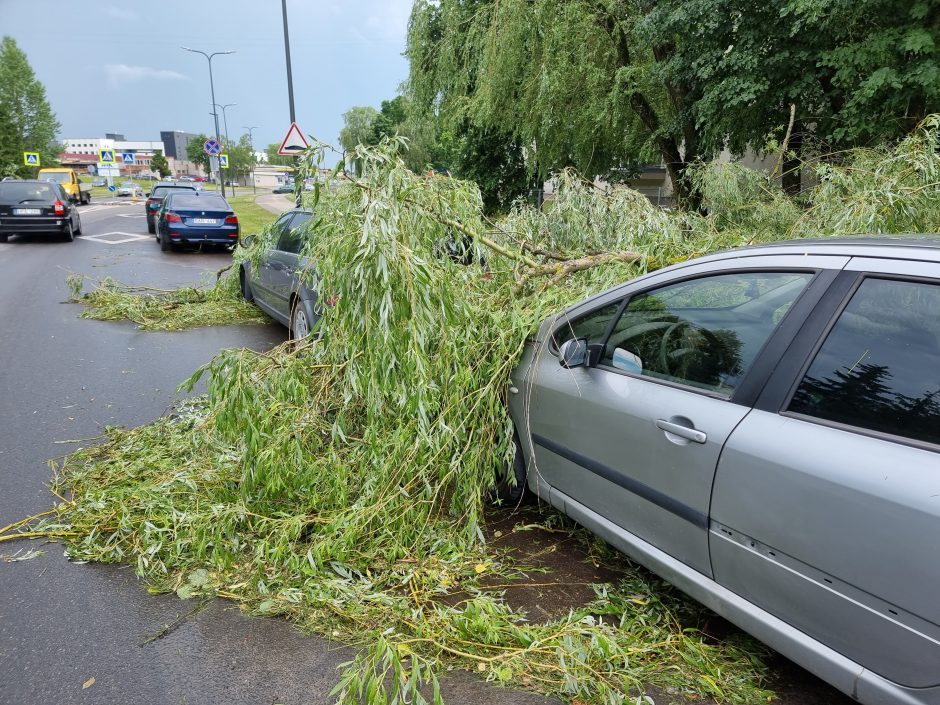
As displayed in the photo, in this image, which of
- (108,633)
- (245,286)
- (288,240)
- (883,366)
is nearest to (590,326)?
(883,366)

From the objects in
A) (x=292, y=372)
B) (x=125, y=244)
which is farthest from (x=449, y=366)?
(x=125, y=244)

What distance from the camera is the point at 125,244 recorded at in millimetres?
19062

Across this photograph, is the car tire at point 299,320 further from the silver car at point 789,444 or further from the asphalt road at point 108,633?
the silver car at point 789,444

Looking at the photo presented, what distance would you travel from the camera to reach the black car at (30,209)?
1802 centimetres

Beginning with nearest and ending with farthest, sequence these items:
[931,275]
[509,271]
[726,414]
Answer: [931,275], [726,414], [509,271]

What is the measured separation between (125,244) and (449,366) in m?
19.0

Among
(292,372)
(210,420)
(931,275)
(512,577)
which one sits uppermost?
(931,275)

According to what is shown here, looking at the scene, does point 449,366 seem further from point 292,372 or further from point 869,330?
point 869,330

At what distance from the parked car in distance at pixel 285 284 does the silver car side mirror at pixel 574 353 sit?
3.84 metres

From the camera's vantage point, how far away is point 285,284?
7.40 m

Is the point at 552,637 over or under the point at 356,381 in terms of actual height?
under

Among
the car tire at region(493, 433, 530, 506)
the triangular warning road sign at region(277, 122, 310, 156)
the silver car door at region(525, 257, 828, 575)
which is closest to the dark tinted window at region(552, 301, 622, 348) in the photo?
the silver car door at region(525, 257, 828, 575)

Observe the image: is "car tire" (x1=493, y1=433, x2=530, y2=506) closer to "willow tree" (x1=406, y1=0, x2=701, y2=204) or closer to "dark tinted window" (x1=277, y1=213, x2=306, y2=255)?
"dark tinted window" (x1=277, y1=213, x2=306, y2=255)

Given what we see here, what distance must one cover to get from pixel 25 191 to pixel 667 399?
21.4 meters
